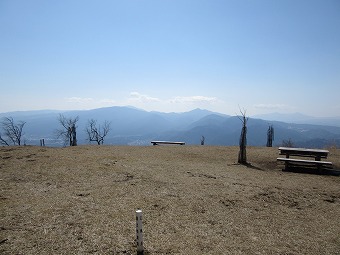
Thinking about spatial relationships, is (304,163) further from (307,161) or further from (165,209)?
(165,209)

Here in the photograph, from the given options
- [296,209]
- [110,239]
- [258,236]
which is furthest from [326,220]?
[110,239]

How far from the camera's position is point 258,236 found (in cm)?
577

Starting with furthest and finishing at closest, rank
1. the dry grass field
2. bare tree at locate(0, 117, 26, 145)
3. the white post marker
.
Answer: bare tree at locate(0, 117, 26, 145) → the dry grass field → the white post marker

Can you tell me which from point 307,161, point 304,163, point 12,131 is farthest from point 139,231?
point 12,131

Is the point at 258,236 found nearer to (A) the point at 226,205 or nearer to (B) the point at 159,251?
(A) the point at 226,205

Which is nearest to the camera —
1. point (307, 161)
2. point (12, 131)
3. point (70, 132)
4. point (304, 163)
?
point (307, 161)

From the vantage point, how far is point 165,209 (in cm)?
698

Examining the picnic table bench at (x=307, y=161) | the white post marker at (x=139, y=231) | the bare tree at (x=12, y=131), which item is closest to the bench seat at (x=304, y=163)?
the picnic table bench at (x=307, y=161)

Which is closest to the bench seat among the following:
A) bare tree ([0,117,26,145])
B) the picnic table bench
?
the picnic table bench

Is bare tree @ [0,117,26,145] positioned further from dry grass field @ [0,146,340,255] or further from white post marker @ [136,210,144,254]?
white post marker @ [136,210,144,254]

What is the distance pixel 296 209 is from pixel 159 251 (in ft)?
16.1

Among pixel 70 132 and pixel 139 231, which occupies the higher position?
pixel 70 132

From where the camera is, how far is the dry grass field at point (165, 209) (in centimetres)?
525

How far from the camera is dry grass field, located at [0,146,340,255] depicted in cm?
525
